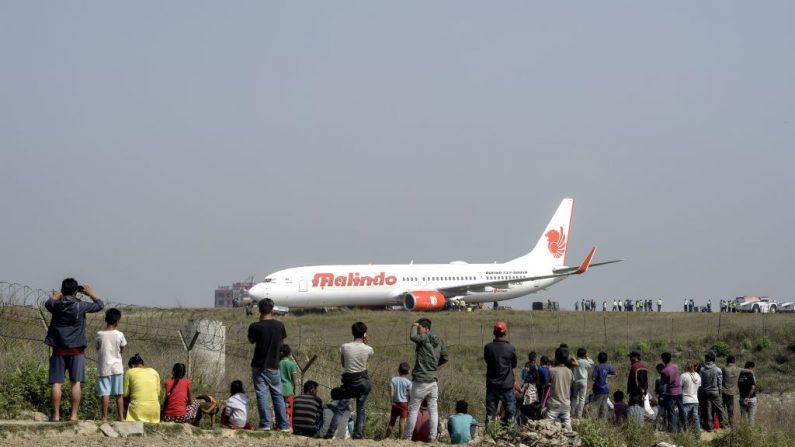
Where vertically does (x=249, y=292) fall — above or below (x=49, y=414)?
above

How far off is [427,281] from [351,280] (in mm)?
6217

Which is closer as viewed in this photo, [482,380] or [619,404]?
Result: [619,404]

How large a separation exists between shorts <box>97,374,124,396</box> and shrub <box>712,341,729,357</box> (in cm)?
2742

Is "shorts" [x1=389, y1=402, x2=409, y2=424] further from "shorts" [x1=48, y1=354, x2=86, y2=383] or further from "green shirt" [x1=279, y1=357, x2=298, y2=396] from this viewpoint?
"shorts" [x1=48, y1=354, x2=86, y2=383]

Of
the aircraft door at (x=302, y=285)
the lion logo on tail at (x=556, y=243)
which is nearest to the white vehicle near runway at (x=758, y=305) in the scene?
the lion logo on tail at (x=556, y=243)

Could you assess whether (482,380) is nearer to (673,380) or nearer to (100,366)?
(673,380)

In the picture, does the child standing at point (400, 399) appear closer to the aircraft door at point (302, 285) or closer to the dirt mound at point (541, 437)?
the dirt mound at point (541, 437)

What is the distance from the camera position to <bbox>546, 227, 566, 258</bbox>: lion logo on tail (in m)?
70.5

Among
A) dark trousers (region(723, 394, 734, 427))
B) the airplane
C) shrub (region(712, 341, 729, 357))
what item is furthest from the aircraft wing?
dark trousers (region(723, 394, 734, 427))

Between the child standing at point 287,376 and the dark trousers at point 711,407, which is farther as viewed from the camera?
the dark trousers at point 711,407

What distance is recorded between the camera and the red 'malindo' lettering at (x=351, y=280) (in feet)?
173

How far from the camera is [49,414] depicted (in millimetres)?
14023

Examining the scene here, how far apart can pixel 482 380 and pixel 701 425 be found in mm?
10741

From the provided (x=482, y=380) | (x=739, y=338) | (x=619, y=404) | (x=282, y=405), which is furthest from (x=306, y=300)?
(x=282, y=405)
